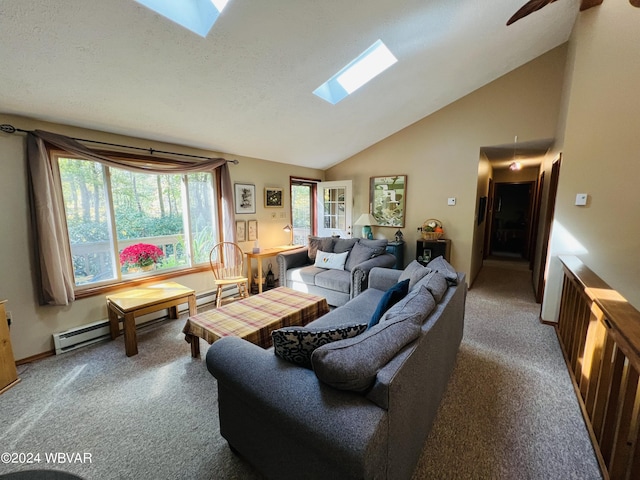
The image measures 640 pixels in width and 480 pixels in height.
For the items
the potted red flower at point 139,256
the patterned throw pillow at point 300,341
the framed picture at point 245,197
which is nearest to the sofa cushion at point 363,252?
the framed picture at point 245,197

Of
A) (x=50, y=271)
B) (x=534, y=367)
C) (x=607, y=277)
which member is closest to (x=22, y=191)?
(x=50, y=271)

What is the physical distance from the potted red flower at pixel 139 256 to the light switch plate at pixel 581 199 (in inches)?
185

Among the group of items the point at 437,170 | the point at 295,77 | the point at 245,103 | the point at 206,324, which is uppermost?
the point at 295,77

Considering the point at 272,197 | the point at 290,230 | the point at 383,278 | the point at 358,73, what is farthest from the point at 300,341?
the point at 290,230

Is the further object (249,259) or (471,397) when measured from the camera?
A: (249,259)

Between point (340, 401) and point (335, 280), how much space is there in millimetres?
2395

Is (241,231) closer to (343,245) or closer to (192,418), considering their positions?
(343,245)

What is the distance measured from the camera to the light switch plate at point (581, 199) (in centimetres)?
264

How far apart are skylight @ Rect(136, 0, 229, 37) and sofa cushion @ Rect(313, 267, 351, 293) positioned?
2.70 meters

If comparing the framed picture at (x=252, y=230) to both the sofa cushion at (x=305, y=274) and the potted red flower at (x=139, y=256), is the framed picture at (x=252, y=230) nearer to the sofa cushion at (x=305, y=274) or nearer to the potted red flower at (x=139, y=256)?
the sofa cushion at (x=305, y=274)

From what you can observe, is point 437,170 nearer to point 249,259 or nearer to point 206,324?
point 249,259

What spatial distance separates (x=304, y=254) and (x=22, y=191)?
10.2 feet

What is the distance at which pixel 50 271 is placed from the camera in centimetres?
235

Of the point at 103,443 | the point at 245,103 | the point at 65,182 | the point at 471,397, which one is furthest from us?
the point at 245,103
